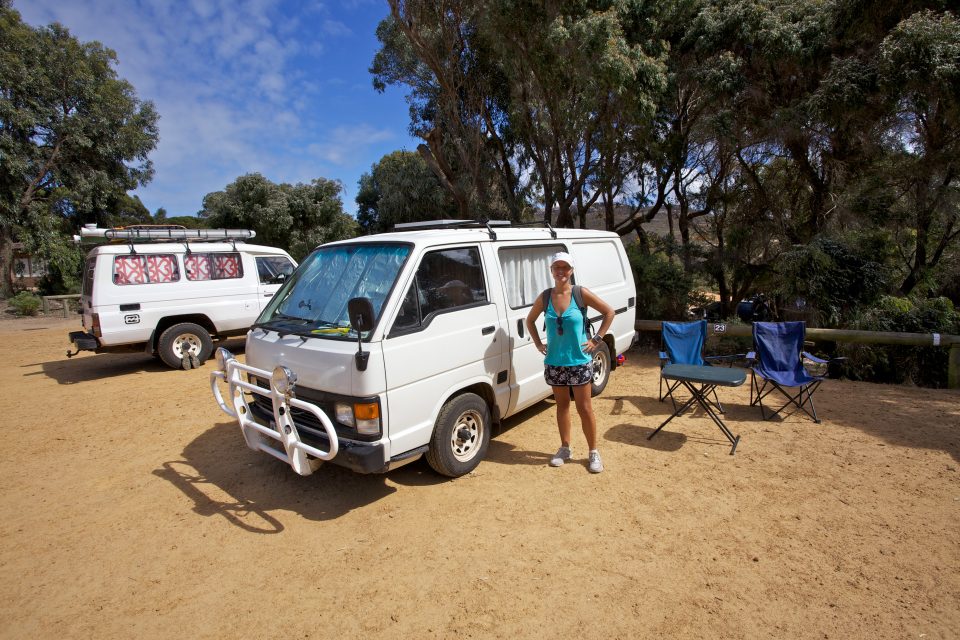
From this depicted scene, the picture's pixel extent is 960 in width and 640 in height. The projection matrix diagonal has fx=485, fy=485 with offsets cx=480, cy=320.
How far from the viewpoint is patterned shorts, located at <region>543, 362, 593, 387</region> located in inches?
160

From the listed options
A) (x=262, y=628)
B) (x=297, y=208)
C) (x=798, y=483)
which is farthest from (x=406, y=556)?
(x=297, y=208)

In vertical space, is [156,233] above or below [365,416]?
above

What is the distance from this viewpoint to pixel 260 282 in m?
9.21

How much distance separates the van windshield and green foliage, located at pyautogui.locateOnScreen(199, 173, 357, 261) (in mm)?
20114

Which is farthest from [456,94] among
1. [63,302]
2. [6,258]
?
[6,258]

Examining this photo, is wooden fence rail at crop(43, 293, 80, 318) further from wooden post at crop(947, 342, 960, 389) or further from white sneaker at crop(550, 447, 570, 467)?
wooden post at crop(947, 342, 960, 389)

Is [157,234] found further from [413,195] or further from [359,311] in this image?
[413,195]

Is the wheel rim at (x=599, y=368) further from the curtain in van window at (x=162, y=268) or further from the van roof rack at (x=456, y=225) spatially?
the curtain in van window at (x=162, y=268)

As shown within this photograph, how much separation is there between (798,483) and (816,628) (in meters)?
1.67

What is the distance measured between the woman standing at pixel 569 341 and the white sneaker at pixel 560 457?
0.74 feet

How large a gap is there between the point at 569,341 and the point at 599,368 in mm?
2215

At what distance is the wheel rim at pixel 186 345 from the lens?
8.27m

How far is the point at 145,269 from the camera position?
792cm

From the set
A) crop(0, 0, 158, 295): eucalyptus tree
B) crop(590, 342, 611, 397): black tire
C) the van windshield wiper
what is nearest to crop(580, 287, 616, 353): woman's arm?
crop(590, 342, 611, 397): black tire
